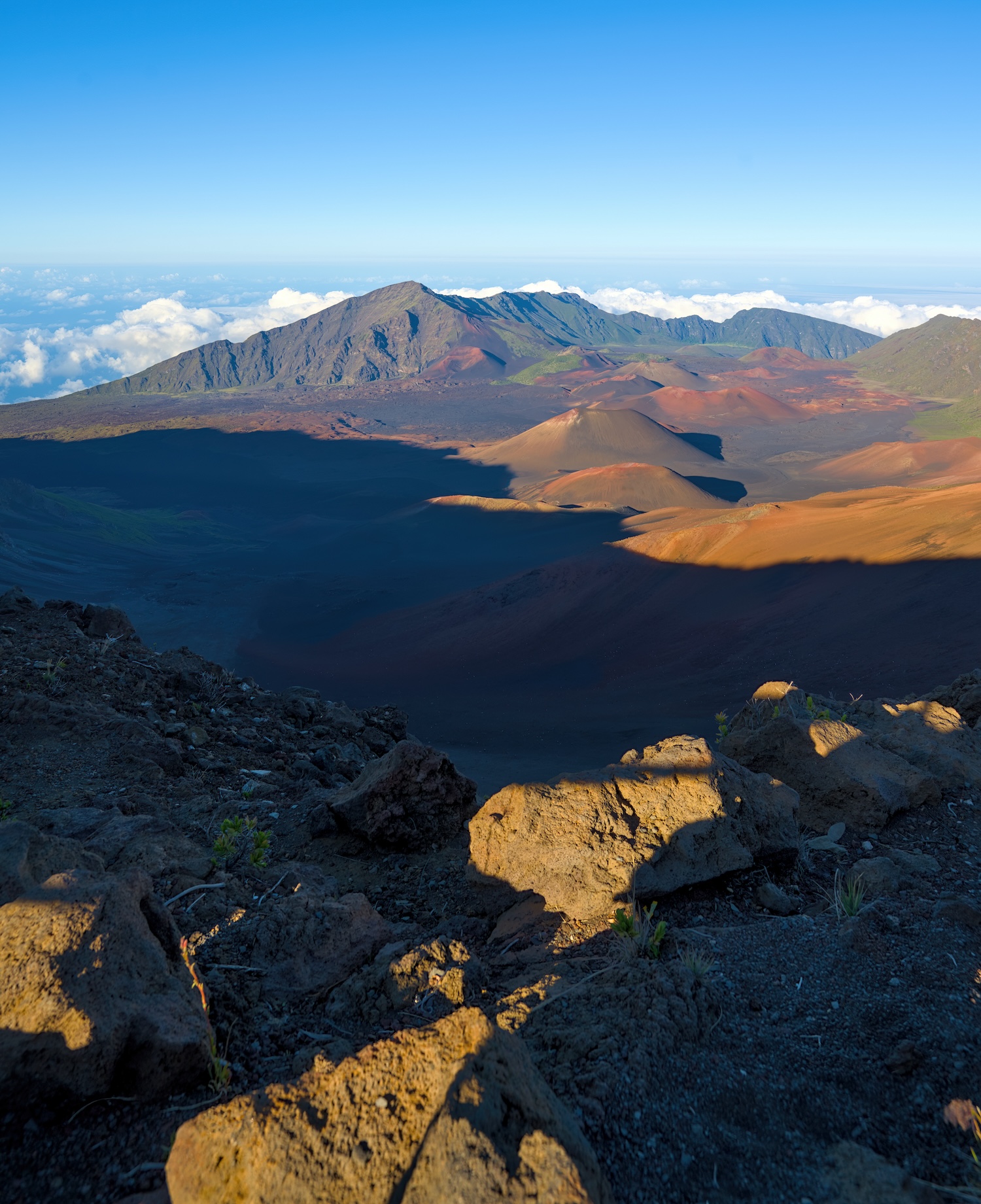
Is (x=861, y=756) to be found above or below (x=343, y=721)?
above

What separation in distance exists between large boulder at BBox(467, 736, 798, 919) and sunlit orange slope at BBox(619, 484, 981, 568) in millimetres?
22100

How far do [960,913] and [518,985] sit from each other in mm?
2176

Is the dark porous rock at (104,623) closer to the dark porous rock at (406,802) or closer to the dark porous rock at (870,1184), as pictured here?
the dark porous rock at (406,802)

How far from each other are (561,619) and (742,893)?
953 inches

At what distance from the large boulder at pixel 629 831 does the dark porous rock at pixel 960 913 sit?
946 millimetres

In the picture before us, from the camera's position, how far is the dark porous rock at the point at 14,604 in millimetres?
11453

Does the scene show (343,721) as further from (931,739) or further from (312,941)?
(312,941)

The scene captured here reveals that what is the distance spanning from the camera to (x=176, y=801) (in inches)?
266

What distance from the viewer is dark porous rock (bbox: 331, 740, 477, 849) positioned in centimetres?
580

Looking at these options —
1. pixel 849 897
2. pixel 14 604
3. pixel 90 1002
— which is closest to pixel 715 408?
pixel 14 604

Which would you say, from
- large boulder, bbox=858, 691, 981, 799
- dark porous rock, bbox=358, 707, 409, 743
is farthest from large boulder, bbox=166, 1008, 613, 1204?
dark porous rock, bbox=358, 707, 409, 743

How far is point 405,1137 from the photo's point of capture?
1.91 m

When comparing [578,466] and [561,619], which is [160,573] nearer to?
[561,619]

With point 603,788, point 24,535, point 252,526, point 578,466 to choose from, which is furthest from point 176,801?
point 578,466
